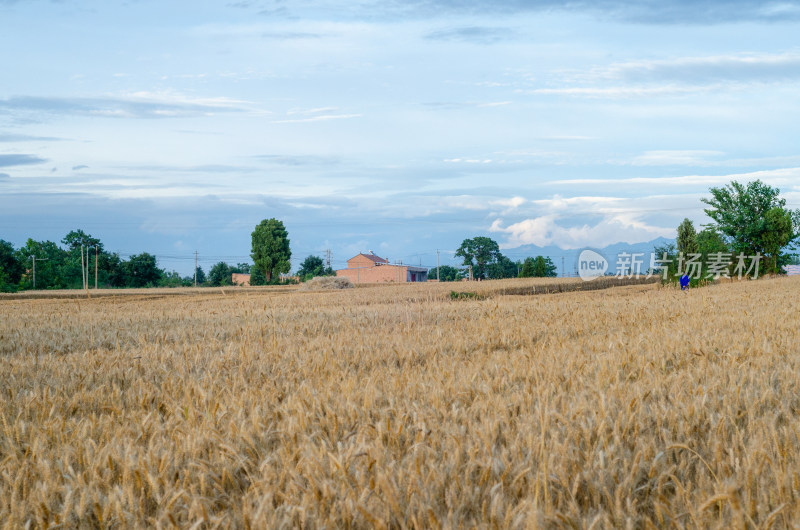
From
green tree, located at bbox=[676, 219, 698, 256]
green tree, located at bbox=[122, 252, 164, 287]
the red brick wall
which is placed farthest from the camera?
the red brick wall

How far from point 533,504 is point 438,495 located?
47 cm

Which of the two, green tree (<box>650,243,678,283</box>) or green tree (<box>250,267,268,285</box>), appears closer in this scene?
green tree (<box>650,243,678,283</box>)

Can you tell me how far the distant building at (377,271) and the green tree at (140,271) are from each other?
34.1 m

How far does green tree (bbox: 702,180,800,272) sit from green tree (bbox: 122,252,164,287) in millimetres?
59921

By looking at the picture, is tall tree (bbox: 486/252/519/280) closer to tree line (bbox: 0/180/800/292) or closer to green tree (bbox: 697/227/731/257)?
tree line (bbox: 0/180/800/292)

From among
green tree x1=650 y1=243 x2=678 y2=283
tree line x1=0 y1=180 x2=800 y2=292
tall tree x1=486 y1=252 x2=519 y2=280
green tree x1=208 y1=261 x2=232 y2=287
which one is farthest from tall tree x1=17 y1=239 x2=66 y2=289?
tall tree x1=486 y1=252 x2=519 y2=280

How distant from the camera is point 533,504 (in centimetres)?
198

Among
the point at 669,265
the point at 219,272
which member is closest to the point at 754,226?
the point at 669,265

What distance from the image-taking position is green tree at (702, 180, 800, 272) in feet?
170

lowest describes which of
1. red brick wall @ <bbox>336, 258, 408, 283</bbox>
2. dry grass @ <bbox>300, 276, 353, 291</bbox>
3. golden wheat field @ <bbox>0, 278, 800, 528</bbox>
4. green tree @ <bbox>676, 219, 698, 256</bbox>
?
golden wheat field @ <bbox>0, 278, 800, 528</bbox>

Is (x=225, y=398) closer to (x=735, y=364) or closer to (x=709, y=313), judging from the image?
(x=735, y=364)

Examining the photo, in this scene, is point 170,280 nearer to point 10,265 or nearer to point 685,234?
point 10,265

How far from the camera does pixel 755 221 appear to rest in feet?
173

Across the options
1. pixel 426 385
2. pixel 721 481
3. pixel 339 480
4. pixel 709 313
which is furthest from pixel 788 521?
pixel 709 313
